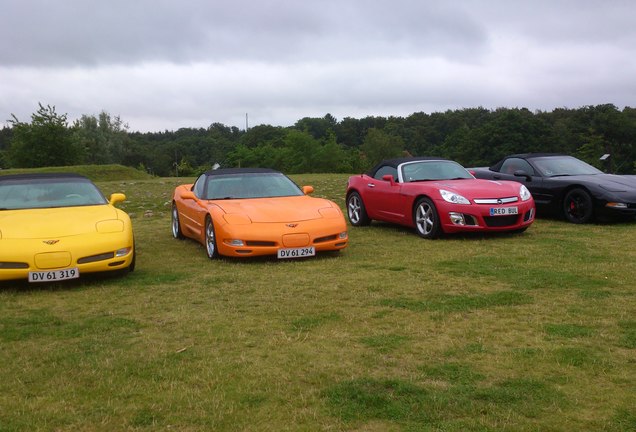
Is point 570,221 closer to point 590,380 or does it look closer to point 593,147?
point 590,380

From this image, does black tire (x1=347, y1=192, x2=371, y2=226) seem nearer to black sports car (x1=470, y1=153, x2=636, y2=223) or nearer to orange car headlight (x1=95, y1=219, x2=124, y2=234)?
black sports car (x1=470, y1=153, x2=636, y2=223)

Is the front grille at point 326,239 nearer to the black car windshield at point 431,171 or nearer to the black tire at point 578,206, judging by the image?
the black car windshield at point 431,171

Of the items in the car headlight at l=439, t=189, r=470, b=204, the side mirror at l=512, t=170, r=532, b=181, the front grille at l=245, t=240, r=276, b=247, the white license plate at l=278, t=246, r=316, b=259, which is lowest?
the white license plate at l=278, t=246, r=316, b=259

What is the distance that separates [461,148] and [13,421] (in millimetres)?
67811

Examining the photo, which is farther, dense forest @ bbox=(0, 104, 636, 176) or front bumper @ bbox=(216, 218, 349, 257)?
dense forest @ bbox=(0, 104, 636, 176)

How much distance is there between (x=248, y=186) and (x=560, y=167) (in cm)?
611

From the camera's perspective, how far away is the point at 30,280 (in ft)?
20.5

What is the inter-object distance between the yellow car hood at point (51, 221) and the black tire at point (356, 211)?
5.01 m

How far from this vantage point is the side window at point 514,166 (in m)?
11.8

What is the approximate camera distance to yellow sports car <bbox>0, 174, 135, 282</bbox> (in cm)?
629

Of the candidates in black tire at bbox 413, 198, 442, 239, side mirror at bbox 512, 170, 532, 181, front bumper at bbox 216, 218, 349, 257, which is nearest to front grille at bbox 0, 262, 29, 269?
front bumper at bbox 216, 218, 349, 257

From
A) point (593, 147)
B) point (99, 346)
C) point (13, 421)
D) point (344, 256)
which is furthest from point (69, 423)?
point (593, 147)

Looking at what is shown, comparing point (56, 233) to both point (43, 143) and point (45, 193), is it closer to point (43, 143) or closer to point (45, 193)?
point (45, 193)

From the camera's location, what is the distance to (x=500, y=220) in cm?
918
